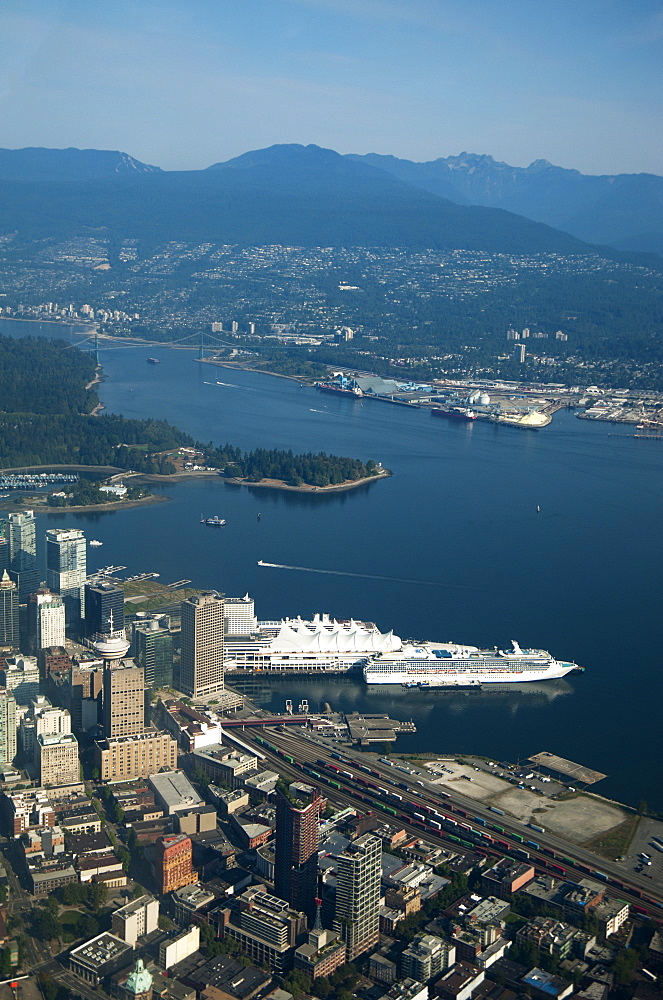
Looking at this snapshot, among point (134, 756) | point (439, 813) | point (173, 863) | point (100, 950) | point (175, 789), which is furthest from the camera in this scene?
point (134, 756)

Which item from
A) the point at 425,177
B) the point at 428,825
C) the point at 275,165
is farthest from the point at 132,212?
the point at 428,825

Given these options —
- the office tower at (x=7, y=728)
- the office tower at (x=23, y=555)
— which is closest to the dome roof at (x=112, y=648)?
the office tower at (x=23, y=555)

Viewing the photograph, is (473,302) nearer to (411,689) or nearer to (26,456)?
(26,456)

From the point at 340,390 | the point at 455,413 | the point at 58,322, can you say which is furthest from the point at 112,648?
the point at 58,322

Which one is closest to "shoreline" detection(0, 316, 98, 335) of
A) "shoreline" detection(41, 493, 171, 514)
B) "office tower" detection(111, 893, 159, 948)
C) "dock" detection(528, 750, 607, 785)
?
"shoreline" detection(41, 493, 171, 514)

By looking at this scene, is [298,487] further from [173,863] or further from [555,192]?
[555,192]

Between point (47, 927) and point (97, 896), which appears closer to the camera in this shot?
point (47, 927)
